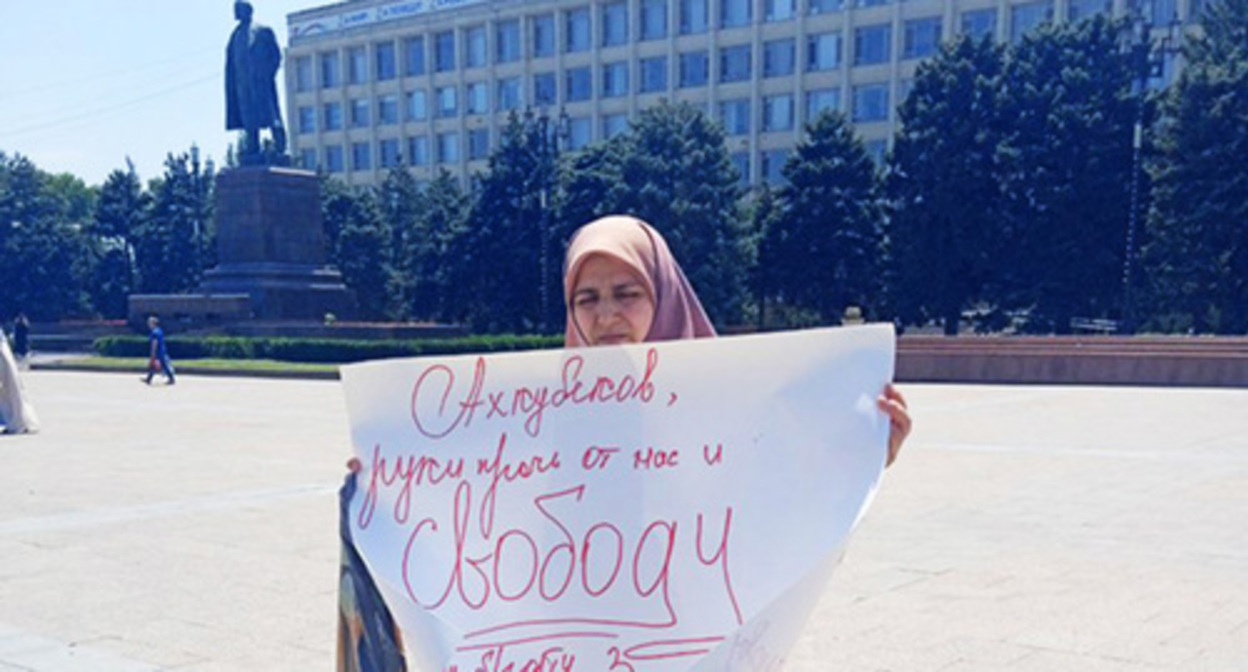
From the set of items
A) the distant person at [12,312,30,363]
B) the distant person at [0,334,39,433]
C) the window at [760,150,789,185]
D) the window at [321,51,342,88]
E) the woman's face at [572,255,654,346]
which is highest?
the window at [321,51,342,88]

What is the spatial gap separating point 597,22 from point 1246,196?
40429mm

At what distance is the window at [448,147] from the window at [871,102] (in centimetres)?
2596

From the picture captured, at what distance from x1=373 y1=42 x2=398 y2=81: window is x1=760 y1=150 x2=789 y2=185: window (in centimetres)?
2681

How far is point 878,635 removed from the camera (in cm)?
422

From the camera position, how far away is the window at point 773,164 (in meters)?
52.6

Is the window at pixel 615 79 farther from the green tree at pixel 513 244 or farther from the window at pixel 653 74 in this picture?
the green tree at pixel 513 244

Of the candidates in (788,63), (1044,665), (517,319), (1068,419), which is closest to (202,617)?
(1044,665)

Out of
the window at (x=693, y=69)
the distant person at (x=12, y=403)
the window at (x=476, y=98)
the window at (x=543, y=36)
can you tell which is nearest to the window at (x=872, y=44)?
the window at (x=693, y=69)

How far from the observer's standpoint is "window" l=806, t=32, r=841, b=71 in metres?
50.9

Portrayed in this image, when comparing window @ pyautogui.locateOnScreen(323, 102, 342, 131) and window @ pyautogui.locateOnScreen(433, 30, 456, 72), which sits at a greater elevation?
window @ pyautogui.locateOnScreen(433, 30, 456, 72)

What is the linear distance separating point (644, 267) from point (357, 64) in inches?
2764

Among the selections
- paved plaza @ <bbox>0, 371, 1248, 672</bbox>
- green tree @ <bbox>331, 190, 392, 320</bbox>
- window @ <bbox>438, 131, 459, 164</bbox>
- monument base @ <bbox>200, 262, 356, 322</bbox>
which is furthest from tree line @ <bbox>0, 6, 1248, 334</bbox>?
window @ <bbox>438, 131, 459, 164</bbox>

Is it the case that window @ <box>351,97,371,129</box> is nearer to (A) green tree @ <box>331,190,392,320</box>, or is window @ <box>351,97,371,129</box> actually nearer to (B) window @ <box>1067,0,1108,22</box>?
(A) green tree @ <box>331,190,392,320</box>

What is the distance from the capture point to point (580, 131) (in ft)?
194
